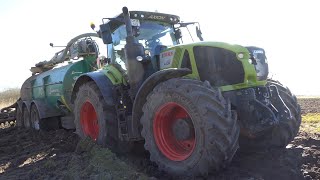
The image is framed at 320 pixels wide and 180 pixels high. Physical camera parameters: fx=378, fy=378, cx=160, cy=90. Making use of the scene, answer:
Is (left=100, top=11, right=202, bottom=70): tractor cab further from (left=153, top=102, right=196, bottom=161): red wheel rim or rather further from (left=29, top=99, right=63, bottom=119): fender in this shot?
(left=29, top=99, right=63, bottom=119): fender

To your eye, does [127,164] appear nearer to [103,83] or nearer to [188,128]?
[188,128]

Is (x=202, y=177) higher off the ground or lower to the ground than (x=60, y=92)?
lower

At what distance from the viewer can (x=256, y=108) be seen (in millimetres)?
4977

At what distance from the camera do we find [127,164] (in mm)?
5582

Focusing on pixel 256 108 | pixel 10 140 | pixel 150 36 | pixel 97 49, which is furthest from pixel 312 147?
pixel 10 140

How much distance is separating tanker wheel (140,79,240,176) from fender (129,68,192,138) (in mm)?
164

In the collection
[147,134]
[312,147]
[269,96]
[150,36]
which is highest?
[150,36]

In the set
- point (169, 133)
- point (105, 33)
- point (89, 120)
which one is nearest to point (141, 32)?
point (105, 33)

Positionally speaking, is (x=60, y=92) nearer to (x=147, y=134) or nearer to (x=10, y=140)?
(x=10, y=140)

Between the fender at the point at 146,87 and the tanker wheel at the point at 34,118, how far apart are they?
561 cm

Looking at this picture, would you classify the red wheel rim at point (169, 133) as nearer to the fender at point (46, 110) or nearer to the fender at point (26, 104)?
the fender at point (46, 110)

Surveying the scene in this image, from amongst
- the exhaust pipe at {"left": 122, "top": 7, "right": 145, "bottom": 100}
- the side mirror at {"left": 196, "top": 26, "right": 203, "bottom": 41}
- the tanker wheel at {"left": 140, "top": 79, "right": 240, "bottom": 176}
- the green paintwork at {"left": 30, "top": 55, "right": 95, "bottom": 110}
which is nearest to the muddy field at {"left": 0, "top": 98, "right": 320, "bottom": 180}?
the tanker wheel at {"left": 140, "top": 79, "right": 240, "bottom": 176}

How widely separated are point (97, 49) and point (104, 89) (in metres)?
3.21

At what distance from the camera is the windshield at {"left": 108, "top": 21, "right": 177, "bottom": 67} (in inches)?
267
